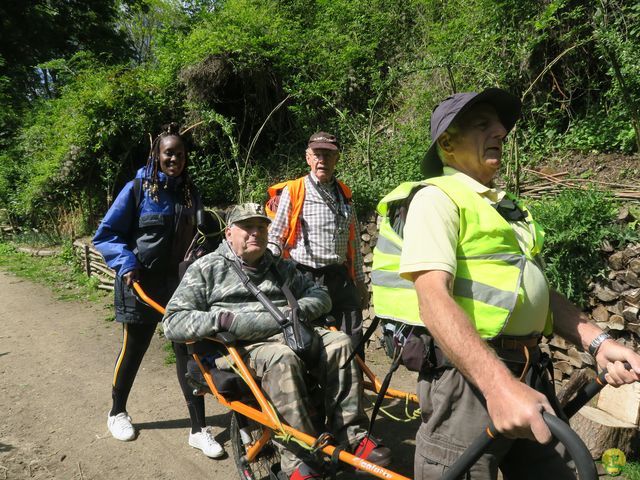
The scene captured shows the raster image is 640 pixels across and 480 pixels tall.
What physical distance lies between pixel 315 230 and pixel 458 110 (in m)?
2.46

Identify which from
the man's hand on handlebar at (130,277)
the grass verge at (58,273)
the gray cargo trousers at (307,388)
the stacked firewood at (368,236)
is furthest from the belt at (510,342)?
the grass verge at (58,273)

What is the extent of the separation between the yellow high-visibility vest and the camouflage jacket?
141 centimetres

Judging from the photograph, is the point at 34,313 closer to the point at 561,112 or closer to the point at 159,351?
the point at 159,351

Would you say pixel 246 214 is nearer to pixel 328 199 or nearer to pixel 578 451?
pixel 328 199

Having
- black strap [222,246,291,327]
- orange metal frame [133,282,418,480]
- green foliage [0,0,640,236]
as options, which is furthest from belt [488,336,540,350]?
green foliage [0,0,640,236]

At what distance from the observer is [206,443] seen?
3836mm

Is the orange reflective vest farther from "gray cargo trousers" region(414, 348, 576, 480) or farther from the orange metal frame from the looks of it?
"gray cargo trousers" region(414, 348, 576, 480)

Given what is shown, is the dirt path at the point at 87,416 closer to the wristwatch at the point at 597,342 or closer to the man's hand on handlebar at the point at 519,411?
the wristwatch at the point at 597,342

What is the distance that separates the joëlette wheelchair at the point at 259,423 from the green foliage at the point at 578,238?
199 cm

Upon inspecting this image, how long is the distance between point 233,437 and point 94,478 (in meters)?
1.02

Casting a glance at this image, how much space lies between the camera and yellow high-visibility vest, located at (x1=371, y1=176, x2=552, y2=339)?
65.5 inches

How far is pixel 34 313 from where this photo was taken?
7.89m

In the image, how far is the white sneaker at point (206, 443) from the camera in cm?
379

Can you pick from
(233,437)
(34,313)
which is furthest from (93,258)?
(233,437)
